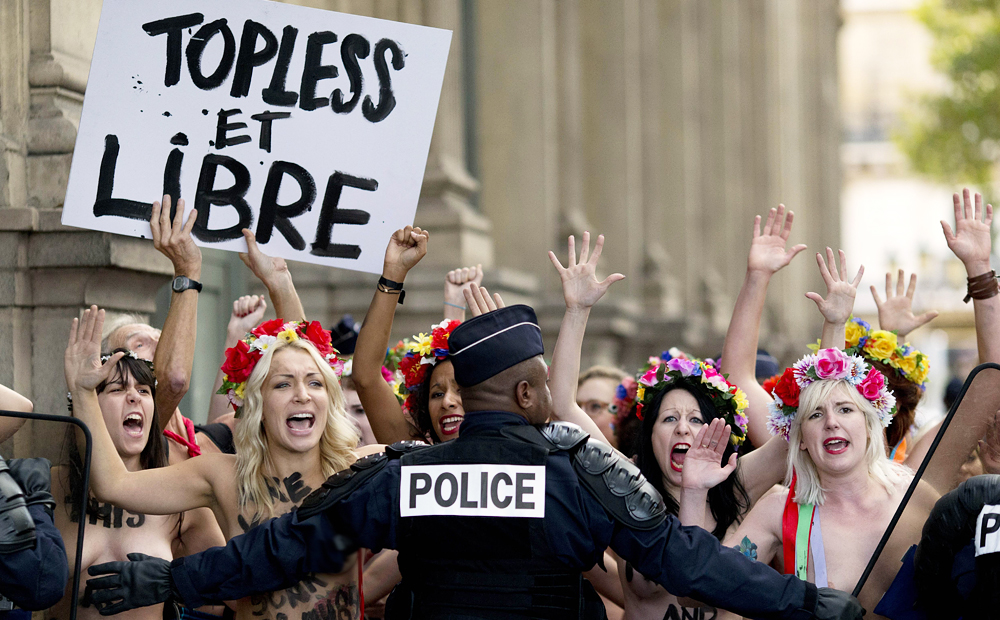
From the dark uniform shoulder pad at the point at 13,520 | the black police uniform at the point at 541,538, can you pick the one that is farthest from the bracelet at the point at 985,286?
the dark uniform shoulder pad at the point at 13,520

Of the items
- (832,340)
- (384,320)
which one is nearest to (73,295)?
(384,320)

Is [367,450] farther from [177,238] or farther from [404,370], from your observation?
[177,238]

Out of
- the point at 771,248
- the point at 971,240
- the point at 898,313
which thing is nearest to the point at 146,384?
the point at 771,248

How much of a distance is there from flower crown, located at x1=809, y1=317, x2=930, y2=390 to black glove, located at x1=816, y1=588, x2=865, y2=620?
2.11 metres

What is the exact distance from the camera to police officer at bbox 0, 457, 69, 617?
3.50 m

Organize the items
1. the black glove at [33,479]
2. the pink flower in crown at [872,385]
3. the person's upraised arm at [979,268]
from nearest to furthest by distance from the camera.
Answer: the black glove at [33,479] < the pink flower in crown at [872,385] < the person's upraised arm at [979,268]

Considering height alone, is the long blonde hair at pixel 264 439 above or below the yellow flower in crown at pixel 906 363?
below

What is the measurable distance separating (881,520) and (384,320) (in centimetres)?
206

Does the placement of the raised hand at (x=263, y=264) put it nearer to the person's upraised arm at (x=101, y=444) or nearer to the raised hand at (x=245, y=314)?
the raised hand at (x=245, y=314)

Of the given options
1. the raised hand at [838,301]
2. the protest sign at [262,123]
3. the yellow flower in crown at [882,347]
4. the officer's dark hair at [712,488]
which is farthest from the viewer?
the yellow flower in crown at [882,347]

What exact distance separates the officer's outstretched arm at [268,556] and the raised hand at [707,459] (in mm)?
1061

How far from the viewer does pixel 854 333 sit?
20.0 ft

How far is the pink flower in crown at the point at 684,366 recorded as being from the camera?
486 cm

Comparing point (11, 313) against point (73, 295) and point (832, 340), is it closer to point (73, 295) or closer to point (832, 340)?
point (73, 295)
